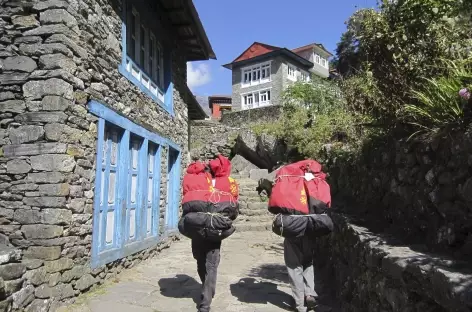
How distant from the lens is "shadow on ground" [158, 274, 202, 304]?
5312 millimetres

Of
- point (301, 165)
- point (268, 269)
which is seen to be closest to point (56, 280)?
point (301, 165)

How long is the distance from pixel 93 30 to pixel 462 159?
4722 millimetres

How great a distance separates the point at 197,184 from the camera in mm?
4473

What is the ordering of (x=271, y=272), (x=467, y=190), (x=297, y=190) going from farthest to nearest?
(x=271, y=272) < (x=297, y=190) < (x=467, y=190)

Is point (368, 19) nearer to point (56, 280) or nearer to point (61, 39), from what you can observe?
point (61, 39)

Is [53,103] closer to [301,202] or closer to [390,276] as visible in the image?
[301,202]

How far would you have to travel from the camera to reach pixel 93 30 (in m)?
5.45

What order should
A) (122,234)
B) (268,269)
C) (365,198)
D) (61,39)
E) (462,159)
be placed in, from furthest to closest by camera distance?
(268,269), (122,234), (365,198), (61,39), (462,159)

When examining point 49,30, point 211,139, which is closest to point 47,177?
point 49,30

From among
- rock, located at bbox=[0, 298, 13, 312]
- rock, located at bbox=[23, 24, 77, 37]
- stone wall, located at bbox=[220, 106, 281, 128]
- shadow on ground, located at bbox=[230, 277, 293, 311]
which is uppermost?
stone wall, located at bbox=[220, 106, 281, 128]

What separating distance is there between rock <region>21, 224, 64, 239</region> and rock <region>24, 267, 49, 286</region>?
1.21 ft

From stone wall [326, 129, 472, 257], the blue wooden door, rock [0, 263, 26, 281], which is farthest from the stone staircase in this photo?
rock [0, 263, 26, 281]

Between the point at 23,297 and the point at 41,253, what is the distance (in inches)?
21.7

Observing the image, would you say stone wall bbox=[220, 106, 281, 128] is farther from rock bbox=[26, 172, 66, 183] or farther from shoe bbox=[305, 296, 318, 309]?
shoe bbox=[305, 296, 318, 309]
